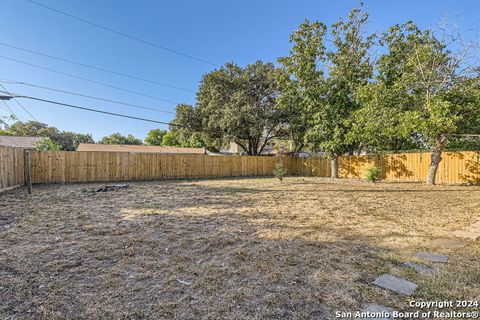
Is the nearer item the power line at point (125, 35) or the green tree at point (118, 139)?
the power line at point (125, 35)

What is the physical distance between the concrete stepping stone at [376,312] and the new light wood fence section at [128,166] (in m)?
11.7

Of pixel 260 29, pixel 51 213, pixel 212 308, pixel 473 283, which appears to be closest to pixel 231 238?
pixel 212 308

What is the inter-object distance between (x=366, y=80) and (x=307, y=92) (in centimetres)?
282

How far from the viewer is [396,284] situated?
81.4 inches

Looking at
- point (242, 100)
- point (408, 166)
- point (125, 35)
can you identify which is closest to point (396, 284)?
point (408, 166)

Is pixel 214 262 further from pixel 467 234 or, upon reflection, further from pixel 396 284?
pixel 467 234

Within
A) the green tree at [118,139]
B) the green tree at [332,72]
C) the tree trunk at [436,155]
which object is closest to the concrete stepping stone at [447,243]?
the tree trunk at [436,155]

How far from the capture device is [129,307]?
174 cm

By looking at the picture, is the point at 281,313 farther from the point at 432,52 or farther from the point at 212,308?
the point at 432,52

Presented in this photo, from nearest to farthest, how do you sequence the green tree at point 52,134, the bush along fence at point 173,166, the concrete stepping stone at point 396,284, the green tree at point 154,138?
the concrete stepping stone at point 396,284 → the bush along fence at point 173,166 → the green tree at point 52,134 → the green tree at point 154,138

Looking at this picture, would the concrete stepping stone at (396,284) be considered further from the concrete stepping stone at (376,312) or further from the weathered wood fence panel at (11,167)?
the weathered wood fence panel at (11,167)

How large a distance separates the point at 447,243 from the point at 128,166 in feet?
39.0

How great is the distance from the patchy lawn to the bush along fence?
5.41 m

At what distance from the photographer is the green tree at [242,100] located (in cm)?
1574
